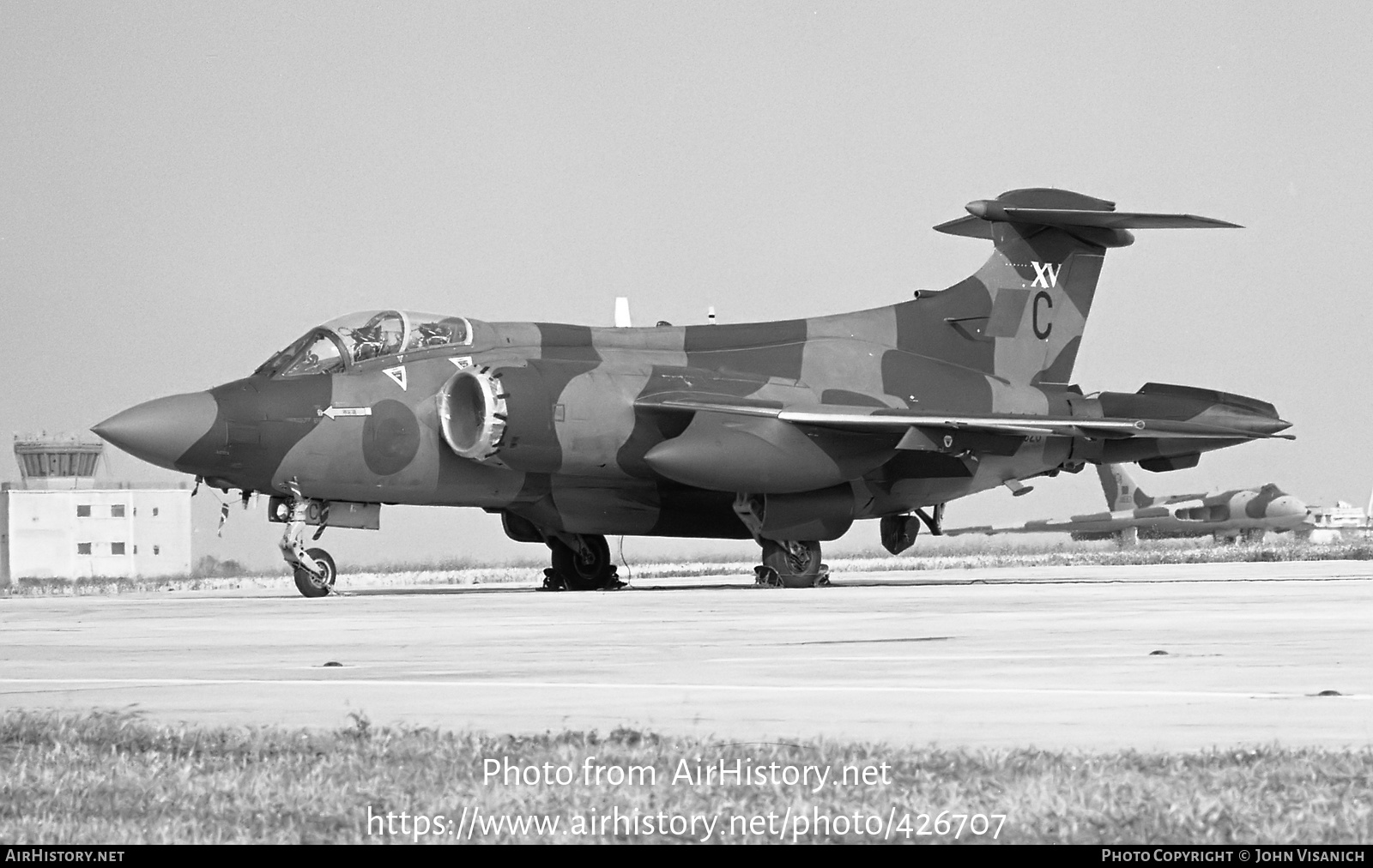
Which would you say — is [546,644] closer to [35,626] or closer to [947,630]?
[947,630]

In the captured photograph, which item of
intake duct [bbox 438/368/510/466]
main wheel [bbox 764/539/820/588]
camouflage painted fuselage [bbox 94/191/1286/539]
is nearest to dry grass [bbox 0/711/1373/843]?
intake duct [bbox 438/368/510/466]

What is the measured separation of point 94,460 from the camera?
68250 mm

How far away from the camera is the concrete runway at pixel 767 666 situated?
659cm

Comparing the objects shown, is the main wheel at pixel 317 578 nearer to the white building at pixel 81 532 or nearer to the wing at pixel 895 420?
the wing at pixel 895 420

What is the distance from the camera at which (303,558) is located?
64.4 ft

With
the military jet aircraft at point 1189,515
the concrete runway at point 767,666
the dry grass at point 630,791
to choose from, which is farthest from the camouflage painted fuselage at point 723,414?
the military jet aircraft at point 1189,515

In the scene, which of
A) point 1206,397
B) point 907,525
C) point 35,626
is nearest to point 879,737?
point 35,626

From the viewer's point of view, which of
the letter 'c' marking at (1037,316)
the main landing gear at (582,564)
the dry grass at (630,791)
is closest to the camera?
the dry grass at (630,791)

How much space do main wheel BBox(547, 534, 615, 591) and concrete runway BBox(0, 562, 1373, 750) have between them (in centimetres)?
621

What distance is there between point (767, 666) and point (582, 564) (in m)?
14.2

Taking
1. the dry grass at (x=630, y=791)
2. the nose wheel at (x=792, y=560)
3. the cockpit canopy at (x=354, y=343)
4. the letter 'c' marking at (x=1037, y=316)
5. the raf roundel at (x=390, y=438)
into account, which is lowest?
the dry grass at (x=630, y=791)

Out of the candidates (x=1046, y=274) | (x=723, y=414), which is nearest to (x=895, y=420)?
(x=723, y=414)

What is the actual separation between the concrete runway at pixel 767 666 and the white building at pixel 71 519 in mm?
52882

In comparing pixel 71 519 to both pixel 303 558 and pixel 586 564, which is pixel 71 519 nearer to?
pixel 586 564
